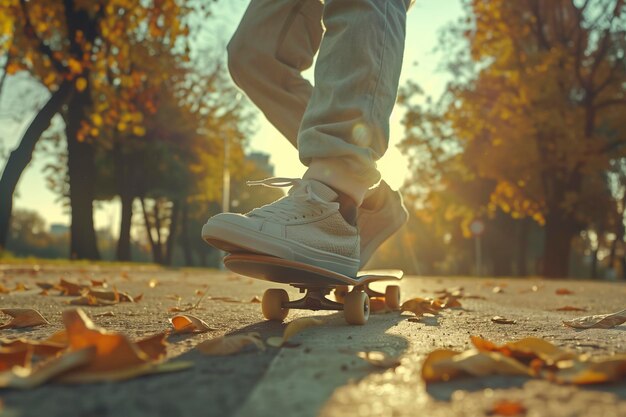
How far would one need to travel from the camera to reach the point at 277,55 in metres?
2.81

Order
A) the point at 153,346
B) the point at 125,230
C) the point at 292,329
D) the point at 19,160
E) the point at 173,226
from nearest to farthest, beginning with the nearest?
1. the point at 153,346
2. the point at 292,329
3. the point at 19,160
4. the point at 125,230
5. the point at 173,226

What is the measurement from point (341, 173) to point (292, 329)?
733 millimetres

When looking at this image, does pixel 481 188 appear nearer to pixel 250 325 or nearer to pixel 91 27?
pixel 91 27

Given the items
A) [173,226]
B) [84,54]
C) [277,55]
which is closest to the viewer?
[277,55]

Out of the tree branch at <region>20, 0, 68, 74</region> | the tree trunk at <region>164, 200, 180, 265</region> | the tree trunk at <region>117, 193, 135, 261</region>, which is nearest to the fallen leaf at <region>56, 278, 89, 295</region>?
the tree branch at <region>20, 0, 68, 74</region>

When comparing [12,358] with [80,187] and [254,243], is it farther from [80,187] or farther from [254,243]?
[80,187]

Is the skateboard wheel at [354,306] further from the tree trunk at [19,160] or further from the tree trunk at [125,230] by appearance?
the tree trunk at [125,230]

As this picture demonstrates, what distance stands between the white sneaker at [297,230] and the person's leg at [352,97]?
0.10m

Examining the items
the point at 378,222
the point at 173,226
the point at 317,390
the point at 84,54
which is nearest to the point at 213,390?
the point at 317,390

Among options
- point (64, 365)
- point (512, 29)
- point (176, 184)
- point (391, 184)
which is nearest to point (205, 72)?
point (176, 184)

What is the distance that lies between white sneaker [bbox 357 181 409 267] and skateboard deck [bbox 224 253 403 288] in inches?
22.8

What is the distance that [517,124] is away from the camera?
16.5m

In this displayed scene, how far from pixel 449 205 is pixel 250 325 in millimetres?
19922

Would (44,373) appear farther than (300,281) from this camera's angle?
No
